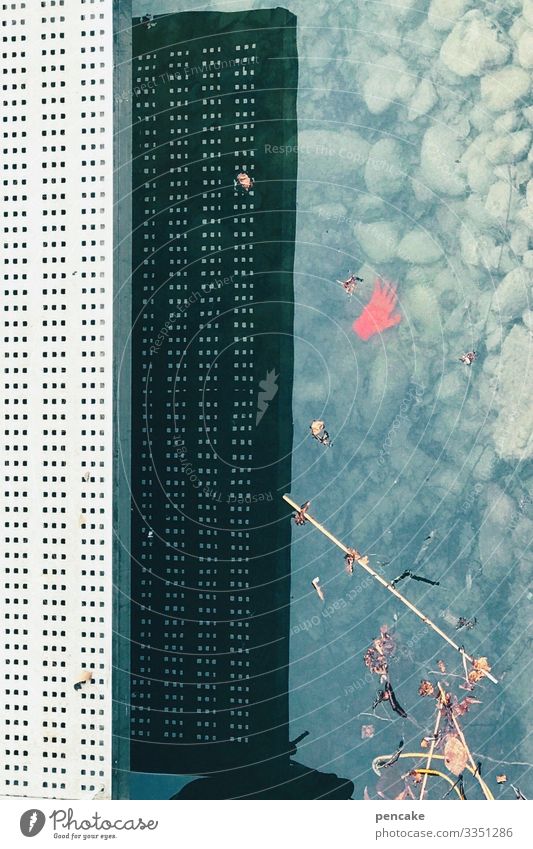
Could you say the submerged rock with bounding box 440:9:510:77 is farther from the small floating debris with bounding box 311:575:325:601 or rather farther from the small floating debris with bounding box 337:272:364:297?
the small floating debris with bounding box 311:575:325:601

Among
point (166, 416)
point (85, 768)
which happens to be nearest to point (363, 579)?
point (166, 416)

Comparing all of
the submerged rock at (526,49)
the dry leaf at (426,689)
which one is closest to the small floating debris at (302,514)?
the dry leaf at (426,689)

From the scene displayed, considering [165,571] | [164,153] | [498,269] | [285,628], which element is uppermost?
[164,153]

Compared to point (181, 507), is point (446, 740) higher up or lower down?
lower down

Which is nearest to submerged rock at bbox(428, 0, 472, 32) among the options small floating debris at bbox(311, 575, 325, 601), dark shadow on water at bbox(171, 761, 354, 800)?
small floating debris at bbox(311, 575, 325, 601)

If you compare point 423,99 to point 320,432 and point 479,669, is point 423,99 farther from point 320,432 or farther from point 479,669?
point 479,669

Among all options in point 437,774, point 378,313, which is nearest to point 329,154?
point 378,313
